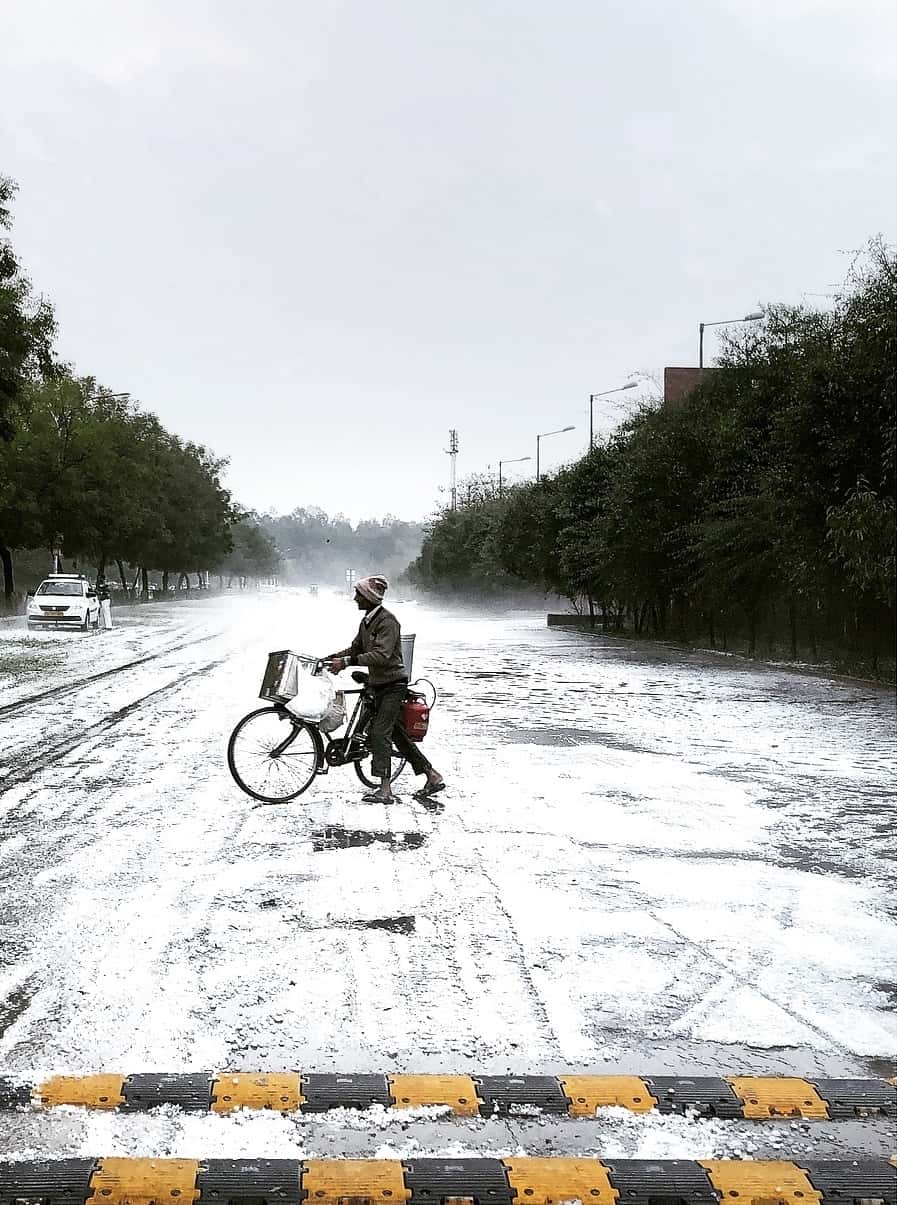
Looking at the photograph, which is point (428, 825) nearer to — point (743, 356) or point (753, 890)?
point (753, 890)

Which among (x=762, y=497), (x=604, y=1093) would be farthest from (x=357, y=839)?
(x=762, y=497)

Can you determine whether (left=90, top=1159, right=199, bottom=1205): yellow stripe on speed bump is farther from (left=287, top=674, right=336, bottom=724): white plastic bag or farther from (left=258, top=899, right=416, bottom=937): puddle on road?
(left=287, top=674, right=336, bottom=724): white plastic bag

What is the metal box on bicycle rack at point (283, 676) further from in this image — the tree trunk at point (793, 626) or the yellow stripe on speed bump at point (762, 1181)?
the tree trunk at point (793, 626)

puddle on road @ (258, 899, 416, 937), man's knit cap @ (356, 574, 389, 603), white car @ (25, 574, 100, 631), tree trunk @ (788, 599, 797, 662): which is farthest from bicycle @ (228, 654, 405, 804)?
white car @ (25, 574, 100, 631)

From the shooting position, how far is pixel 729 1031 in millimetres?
4707

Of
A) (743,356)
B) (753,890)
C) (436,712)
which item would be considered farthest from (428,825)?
(743,356)

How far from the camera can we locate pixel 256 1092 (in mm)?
4012

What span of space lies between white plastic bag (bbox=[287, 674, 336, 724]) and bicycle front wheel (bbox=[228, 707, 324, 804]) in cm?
18

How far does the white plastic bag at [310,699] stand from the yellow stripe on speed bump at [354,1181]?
543 centimetres

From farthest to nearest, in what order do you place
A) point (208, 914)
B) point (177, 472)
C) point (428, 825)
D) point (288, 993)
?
point (177, 472) < point (428, 825) < point (208, 914) < point (288, 993)

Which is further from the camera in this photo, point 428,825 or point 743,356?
point 743,356

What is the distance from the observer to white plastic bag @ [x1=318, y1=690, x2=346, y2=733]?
9047mm

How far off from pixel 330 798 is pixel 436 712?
596 centimetres

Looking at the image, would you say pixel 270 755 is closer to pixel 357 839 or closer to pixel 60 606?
pixel 357 839
